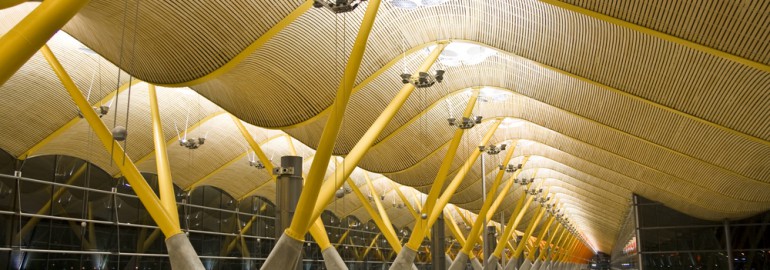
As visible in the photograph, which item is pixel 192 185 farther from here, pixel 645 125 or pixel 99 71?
pixel 645 125

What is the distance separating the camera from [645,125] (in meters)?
30.1

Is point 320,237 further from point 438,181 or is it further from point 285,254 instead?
point 285,254

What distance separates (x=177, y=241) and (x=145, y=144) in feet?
57.6

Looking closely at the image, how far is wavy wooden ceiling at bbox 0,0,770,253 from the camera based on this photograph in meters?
19.1

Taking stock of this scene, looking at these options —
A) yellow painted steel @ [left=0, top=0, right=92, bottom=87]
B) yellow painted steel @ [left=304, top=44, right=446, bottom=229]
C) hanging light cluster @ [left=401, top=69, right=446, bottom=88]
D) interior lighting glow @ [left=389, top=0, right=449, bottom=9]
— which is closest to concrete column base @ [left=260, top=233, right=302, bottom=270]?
yellow painted steel @ [left=304, top=44, right=446, bottom=229]

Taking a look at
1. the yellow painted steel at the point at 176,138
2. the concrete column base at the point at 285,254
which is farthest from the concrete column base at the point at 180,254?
the yellow painted steel at the point at 176,138

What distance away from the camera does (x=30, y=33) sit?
9.98 metres

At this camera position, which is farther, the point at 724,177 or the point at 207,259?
the point at 207,259

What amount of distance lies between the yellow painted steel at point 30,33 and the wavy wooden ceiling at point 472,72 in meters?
7.19

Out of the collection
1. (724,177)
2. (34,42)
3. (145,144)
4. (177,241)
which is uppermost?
(145,144)

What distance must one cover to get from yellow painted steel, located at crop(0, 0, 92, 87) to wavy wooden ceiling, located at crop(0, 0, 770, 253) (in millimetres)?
7186

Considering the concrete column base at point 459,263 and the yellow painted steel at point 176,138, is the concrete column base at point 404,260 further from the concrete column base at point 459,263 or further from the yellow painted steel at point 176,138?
the yellow painted steel at point 176,138

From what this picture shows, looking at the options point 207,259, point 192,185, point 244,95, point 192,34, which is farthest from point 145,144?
point 192,34

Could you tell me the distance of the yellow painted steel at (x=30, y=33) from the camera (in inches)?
385
